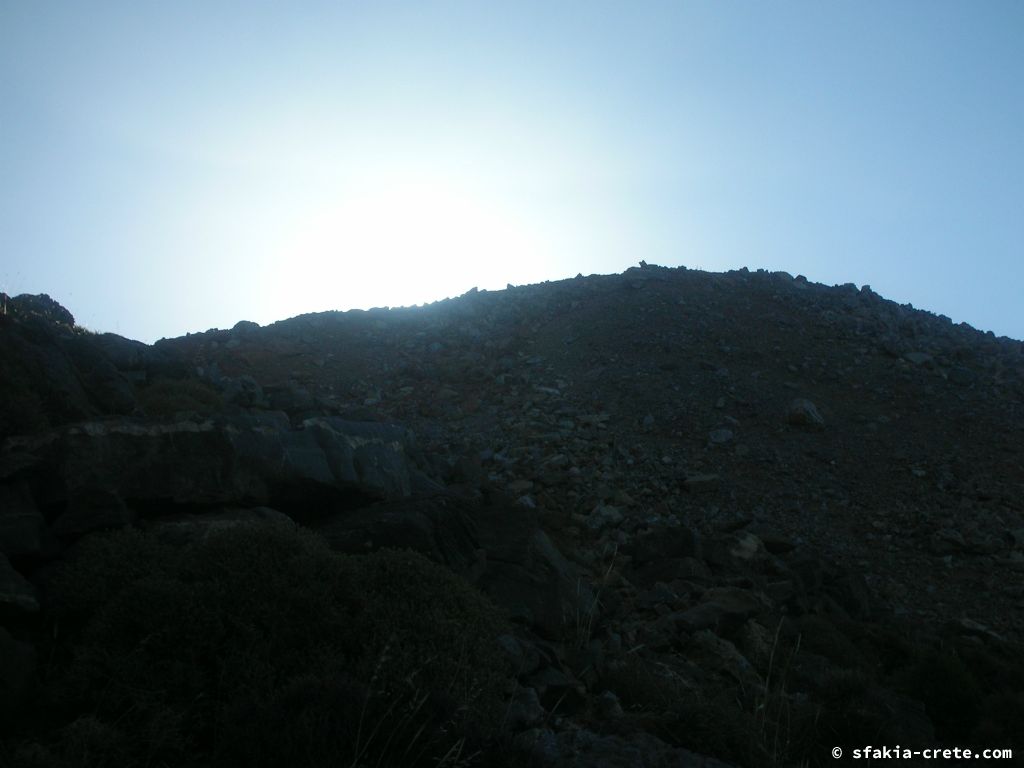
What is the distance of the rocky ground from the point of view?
6.00m

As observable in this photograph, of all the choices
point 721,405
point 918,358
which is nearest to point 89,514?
point 721,405

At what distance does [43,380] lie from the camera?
7.24 m

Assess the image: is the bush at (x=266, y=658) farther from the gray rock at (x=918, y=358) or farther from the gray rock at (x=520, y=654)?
the gray rock at (x=918, y=358)

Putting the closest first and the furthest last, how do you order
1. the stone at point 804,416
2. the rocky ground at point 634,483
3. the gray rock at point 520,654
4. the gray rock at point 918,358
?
1. the gray rock at point 520,654
2. the rocky ground at point 634,483
3. the stone at point 804,416
4. the gray rock at point 918,358

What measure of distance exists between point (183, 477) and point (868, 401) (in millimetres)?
11801

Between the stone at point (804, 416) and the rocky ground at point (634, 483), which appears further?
the stone at point (804, 416)

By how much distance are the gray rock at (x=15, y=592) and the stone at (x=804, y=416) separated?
444 inches

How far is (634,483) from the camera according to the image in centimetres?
1175

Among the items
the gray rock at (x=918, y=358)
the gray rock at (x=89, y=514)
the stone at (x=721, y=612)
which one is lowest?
the stone at (x=721, y=612)

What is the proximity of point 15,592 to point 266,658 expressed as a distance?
1614mm

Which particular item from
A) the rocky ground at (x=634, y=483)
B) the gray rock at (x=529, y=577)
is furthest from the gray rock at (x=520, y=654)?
the gray rock at (x=529, y=577)

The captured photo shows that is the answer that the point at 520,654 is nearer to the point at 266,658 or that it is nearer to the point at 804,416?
the point at 266,658

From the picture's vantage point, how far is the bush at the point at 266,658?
3.94 m

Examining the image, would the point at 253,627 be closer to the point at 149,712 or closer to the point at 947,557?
the point at 149,712
